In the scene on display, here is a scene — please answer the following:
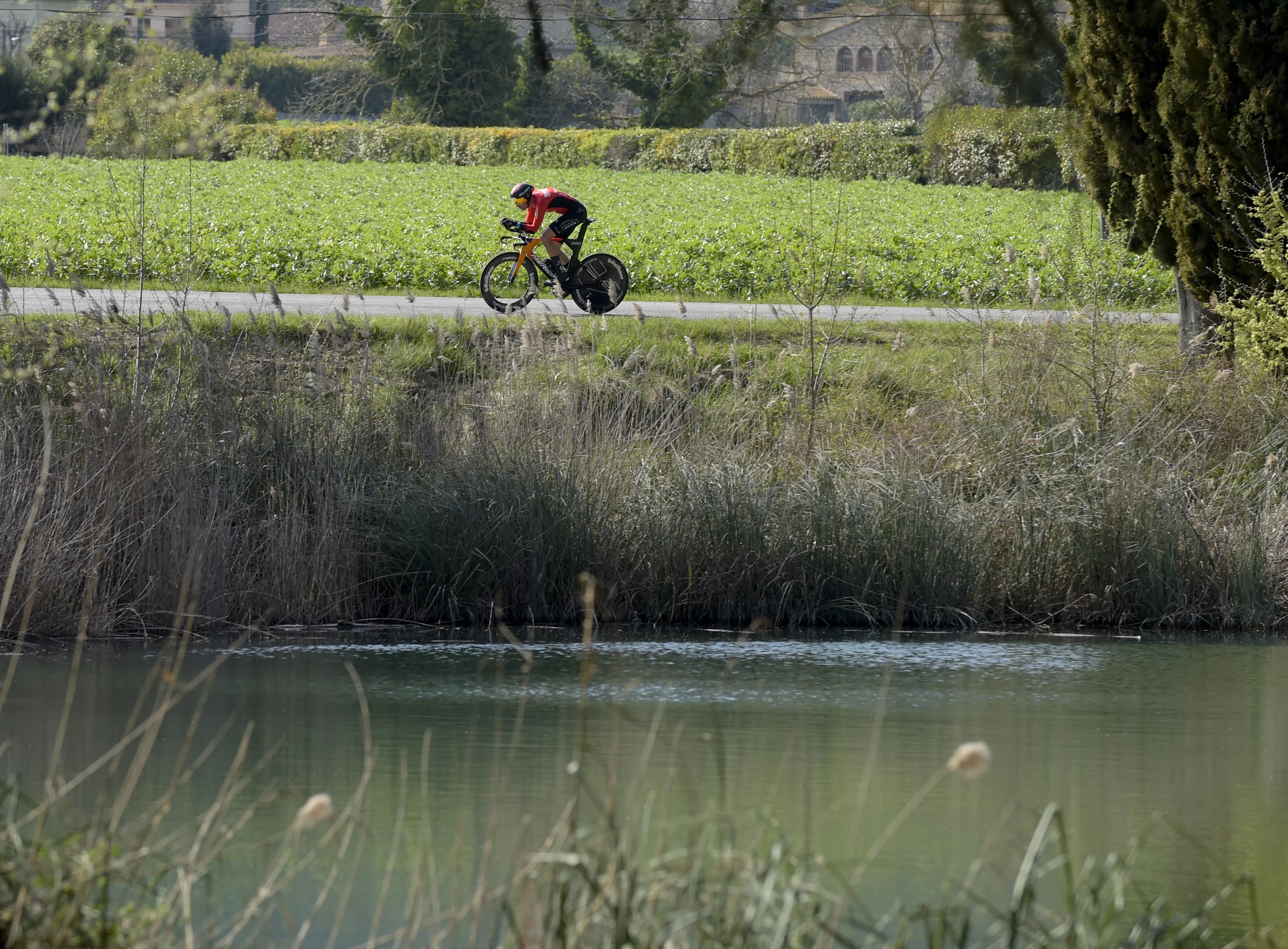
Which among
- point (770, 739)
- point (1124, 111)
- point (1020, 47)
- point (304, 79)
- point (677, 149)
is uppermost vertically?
point (304, 79)

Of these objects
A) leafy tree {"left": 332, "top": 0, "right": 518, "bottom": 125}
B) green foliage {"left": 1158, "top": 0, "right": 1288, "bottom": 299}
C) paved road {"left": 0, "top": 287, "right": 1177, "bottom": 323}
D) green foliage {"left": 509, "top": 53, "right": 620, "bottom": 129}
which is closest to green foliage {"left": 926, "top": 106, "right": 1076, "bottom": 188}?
green foliage {"left": 1158, "top": 0, "right": 1288, "bottom": 299}

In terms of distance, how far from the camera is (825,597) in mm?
8898

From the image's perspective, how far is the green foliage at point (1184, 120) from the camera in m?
9.96

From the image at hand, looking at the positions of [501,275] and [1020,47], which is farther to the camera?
[501,275]

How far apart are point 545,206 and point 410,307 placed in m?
1.67

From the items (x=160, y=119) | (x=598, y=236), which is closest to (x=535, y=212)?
(x=160, y=119)

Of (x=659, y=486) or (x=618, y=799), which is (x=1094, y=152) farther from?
(x=618, y=799)

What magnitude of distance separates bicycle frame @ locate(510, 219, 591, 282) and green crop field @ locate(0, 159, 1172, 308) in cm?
206

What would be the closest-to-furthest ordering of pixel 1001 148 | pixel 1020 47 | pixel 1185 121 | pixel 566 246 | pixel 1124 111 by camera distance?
pixel 1020 47
pixel 1185 121
pixel 1124 111
pixel 566 246
pixel 1001 148

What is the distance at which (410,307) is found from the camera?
1477 cm

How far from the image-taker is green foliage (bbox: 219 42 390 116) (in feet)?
151

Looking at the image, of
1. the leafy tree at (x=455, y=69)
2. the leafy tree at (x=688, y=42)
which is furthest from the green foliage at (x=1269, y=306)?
the leafy tree at (x=455, y=69)

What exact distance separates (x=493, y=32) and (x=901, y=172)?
37.6ft

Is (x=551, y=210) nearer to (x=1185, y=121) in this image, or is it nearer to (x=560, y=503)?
(x=1185, y=121)
